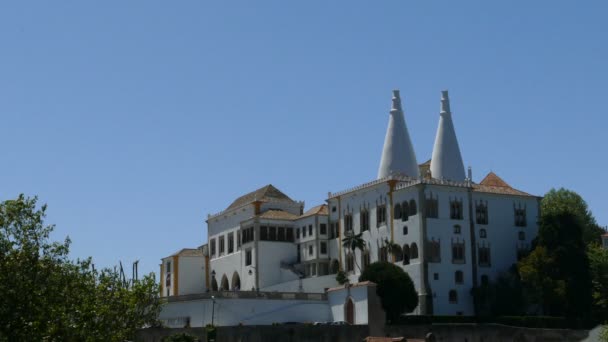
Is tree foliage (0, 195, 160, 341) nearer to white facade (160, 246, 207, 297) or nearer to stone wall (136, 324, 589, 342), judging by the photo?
stone wall (136, 324, 589, 342)

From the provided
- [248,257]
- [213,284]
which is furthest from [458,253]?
[213,284]

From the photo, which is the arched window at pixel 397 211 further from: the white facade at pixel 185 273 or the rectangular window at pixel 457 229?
the white facade at pixel 185 273

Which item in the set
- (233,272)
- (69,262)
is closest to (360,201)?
(233,272)

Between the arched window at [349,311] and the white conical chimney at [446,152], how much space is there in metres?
18.4

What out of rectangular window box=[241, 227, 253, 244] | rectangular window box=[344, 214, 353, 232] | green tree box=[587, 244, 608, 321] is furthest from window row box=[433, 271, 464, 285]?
rectangular window box=[241, 227, 253, 244]

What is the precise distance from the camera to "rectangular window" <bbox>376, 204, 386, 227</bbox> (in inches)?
3127

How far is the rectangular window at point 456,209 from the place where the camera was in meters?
76.7

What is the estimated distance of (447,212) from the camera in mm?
76375

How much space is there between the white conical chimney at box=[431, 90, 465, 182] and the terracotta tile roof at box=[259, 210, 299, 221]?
587 inches

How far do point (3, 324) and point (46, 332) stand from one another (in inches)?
55.5

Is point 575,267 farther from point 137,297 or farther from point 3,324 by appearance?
point 3,324

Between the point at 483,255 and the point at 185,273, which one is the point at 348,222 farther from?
the point at 185,273

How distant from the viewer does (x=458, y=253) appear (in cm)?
7600

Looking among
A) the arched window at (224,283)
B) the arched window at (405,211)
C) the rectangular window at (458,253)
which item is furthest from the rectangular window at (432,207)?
the arched window at (224,283)
